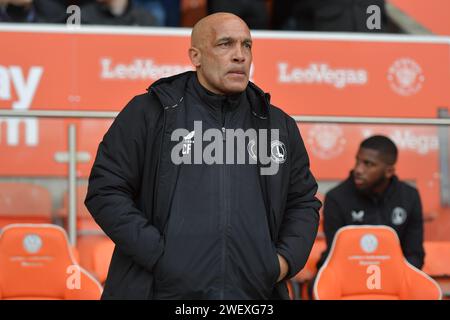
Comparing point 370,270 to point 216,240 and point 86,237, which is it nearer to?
point 86,237

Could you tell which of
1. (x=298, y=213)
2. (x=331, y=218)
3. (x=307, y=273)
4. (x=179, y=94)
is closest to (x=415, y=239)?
(x=331, y=218)

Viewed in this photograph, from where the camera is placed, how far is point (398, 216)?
4879 millimetres

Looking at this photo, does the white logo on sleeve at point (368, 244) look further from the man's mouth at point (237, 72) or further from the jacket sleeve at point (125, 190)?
the jacket sleeve at point (125, 190)

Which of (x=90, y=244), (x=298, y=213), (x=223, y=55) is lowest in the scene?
(x=90, y=244)

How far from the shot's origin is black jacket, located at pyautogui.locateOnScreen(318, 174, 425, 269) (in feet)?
15.8

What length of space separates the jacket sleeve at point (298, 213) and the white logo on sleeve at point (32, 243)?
1.79 meters

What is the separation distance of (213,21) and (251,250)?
2.34ft

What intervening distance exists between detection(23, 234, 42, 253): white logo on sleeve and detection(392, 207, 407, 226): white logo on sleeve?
1697mm

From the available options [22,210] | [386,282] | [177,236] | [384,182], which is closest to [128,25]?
[22,210]

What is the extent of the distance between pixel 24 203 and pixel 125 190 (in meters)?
2.17

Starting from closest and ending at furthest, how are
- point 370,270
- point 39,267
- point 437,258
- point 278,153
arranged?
1. point 278,153
2. point 39,267
3. point 370,270
4. point 437,258

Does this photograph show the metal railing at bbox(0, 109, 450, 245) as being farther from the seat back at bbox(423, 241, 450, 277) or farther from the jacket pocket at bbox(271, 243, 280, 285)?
the jacket pocket at bbox(271, 243, 280, 285)

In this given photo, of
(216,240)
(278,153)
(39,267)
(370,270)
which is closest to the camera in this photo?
(216,240)
